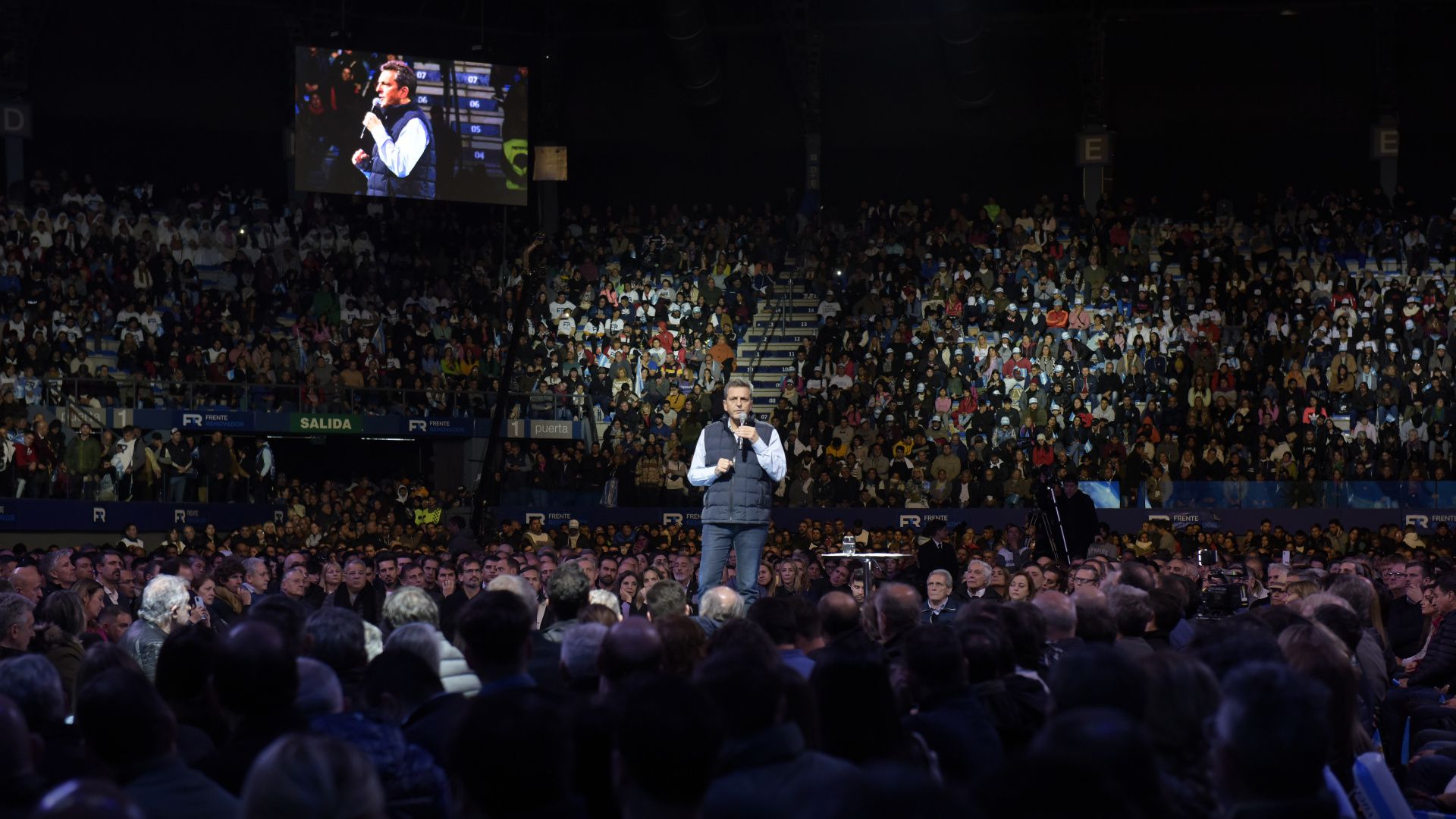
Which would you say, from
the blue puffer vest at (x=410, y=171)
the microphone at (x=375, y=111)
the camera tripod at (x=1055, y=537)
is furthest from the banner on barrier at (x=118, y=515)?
the camera tripod at (x=1055, y=537)

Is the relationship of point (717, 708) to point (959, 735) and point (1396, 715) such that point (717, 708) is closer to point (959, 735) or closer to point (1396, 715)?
point (959, 735)

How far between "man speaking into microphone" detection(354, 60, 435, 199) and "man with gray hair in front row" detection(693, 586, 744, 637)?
76.9ft

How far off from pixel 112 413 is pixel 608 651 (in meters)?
19.9

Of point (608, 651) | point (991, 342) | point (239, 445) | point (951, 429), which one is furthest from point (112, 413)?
point (608, 651)

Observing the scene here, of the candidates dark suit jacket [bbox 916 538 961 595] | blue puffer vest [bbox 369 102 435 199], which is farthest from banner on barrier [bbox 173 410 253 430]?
dark suit jacket [bbox 916 538 961 595]

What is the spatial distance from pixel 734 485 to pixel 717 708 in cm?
698

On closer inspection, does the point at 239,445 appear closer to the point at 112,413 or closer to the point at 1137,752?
the point at 112,413

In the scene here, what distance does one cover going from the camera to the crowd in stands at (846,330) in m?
24.0

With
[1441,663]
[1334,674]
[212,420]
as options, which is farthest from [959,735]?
[212,420]

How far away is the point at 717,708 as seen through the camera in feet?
14.3

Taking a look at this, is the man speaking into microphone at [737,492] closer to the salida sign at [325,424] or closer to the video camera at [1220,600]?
the video camera at [1220,600]

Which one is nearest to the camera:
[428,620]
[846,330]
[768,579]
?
[428,620]

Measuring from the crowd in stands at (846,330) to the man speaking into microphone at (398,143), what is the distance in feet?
5.28

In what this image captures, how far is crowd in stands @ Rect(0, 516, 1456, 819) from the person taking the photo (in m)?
3.52
